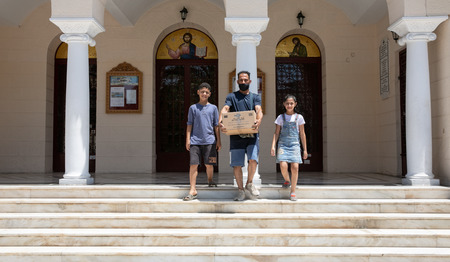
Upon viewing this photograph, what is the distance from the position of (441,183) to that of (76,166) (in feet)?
21.0

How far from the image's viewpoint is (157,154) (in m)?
10.5

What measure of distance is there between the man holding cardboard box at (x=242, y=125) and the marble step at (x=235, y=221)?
1.91ft

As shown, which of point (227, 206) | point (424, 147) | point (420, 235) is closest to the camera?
point (420, 235)

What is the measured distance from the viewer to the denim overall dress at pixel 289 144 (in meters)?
5.77

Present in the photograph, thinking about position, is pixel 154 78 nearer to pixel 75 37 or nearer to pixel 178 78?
pixel 178 78

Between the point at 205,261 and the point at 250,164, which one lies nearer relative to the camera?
the point at 205,261

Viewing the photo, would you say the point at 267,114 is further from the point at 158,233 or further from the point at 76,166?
the point at 158,233

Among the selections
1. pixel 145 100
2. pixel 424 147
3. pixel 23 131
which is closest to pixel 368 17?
pixel 424 147

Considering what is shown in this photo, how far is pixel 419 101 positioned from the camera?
6684mm

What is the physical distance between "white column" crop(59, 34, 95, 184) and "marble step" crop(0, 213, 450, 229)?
4.82 ft

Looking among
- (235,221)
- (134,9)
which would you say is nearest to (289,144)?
(235,221)

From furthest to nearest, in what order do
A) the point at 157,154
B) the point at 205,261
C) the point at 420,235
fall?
the point at 157,154
the point at 420,235
the point at 205,261

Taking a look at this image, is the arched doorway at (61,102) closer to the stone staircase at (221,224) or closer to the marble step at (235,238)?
the stone staircase at (221,224)

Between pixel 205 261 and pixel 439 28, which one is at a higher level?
pixel 439 28
